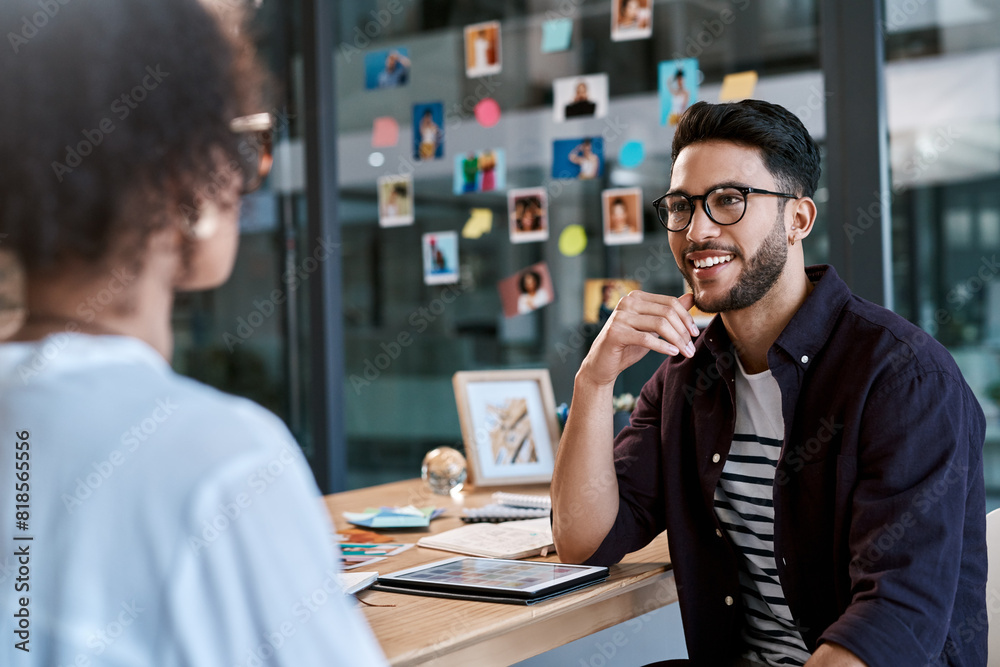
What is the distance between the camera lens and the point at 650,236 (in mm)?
2615

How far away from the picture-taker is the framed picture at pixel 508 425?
2.24 m

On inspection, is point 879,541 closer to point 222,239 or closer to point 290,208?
point 222,239

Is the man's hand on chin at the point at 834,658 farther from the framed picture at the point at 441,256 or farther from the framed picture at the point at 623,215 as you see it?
the framed picture at the point at 441,256

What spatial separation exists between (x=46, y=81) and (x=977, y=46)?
8.48 feet

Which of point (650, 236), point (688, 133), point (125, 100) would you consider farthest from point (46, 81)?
point (650, 236)

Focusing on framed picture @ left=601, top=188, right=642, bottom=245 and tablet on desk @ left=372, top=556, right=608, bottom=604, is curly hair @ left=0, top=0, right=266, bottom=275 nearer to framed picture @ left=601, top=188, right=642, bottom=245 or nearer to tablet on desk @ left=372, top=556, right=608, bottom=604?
tablet on desk @ left=372, top=556, right=608, bottom=604

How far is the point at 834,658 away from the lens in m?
1.13

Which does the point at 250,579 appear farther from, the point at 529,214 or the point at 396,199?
the point at 396,199

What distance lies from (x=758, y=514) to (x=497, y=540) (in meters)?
0.46

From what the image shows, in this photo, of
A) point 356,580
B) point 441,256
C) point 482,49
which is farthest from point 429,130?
point 356,580

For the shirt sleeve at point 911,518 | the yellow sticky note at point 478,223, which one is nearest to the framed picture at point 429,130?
the yellow sticky note at point 478,223

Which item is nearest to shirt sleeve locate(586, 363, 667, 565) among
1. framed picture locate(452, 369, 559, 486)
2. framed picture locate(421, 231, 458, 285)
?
framed picture locate(452, 369, 559, 486)

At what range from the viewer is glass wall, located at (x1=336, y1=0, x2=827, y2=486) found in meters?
2.54

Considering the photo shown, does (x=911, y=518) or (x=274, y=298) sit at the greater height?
(x=274, y=298)
